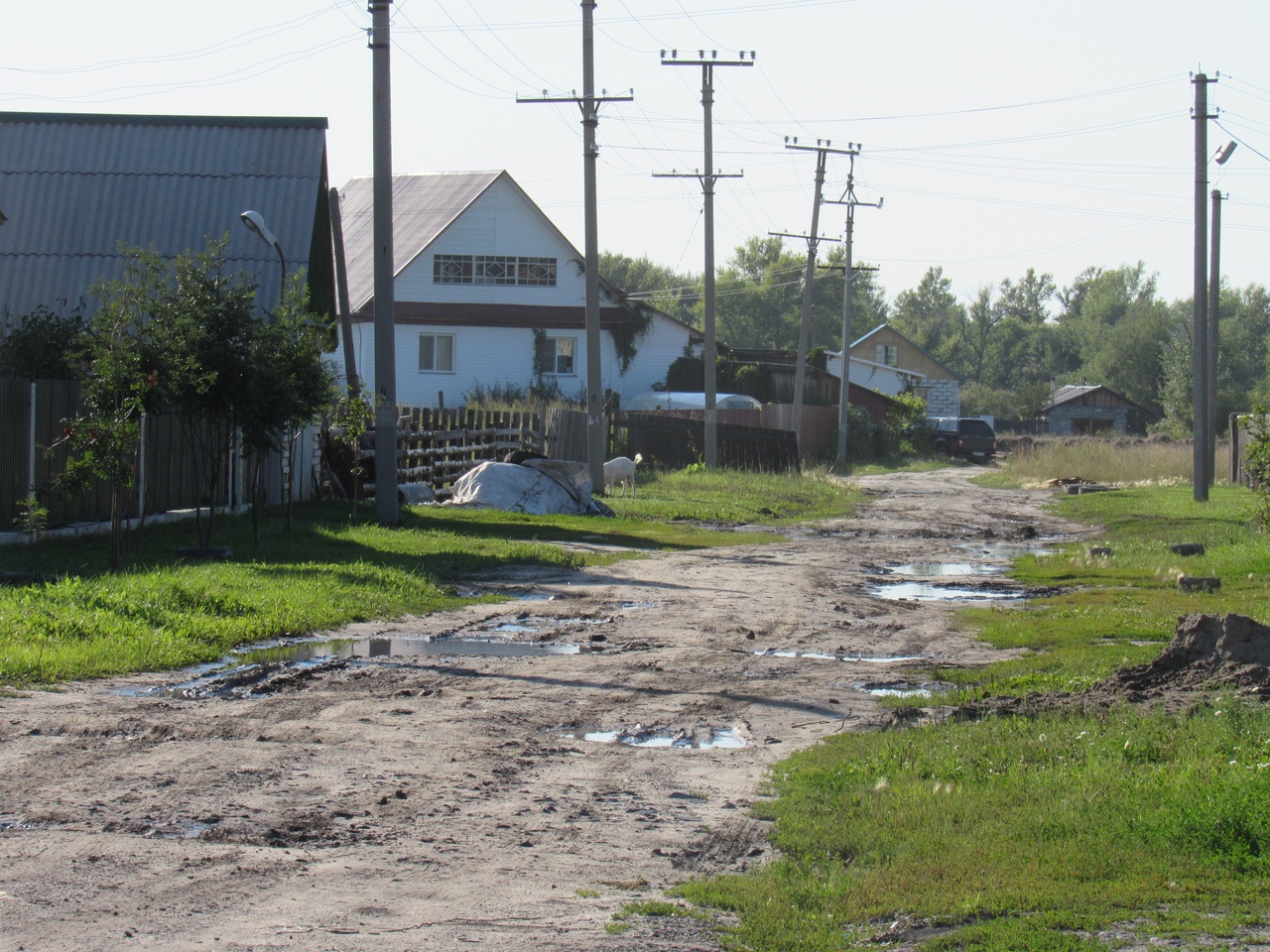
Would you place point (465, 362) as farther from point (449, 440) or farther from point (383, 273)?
point (383, 273)

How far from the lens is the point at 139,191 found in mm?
25094

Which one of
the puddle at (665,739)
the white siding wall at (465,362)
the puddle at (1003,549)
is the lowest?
the puddle at (1003,549)

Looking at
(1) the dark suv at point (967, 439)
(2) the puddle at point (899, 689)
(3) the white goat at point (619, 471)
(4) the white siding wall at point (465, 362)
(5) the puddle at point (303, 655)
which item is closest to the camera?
(5) the puddle at point (303, 655)

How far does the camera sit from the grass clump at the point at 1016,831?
15.2ft

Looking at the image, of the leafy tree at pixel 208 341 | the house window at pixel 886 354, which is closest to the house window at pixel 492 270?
the leafy tree at pixel 208 341

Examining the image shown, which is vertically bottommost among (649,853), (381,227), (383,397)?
(649,853)

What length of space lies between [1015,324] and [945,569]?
437 feet

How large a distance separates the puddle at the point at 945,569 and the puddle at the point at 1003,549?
1.53 meters

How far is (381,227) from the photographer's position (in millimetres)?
19109

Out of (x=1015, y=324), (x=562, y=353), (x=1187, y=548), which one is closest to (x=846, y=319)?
(x=562, y=353)

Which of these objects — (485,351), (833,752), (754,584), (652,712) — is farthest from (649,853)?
(485,351)

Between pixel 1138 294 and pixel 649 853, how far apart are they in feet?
469

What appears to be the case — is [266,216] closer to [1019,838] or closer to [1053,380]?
[1019,838]

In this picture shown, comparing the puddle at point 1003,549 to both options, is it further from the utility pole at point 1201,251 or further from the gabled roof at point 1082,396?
the gabled roof at point 1082,396
